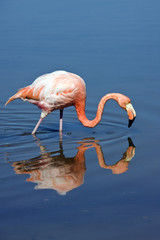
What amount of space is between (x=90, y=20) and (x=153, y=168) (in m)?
10.9

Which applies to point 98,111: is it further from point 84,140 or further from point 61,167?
point 61,167

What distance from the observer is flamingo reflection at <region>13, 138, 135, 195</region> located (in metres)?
6.10

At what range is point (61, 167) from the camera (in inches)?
267

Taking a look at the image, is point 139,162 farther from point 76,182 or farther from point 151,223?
point 151,223

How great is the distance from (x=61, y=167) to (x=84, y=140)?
4.40 ft

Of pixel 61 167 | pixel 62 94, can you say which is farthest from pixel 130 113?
pixel 61 167

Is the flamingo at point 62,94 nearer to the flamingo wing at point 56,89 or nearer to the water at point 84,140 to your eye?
the flamingo wing at point 56,89

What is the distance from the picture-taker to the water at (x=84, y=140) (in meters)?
5.11

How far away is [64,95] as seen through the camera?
8344 mm

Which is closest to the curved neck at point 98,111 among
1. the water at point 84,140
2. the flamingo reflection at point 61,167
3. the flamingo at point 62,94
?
the flamingo at point 62,94

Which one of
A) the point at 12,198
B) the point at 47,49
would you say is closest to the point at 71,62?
the point at 47,49

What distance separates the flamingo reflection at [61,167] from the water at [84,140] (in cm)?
1

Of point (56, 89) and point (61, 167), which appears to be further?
point (56, 89)

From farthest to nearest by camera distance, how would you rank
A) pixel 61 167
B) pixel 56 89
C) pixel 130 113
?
pixel 56 89
pixel 130 113
pixel 61 167
